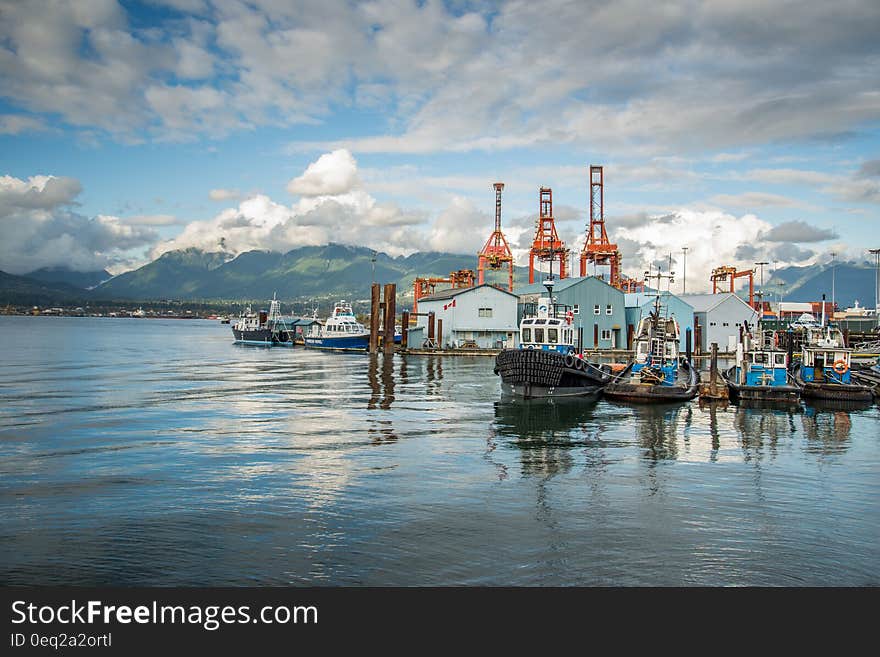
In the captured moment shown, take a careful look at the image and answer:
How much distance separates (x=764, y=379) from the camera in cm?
3622

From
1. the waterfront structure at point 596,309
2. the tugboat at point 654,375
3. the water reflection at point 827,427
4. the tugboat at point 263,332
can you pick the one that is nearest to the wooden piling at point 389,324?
the waterfront structure at point 596,309

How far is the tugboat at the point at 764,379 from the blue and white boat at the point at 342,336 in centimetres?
4773

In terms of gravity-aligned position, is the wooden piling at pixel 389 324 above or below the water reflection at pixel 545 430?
above

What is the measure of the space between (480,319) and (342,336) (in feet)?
56.3

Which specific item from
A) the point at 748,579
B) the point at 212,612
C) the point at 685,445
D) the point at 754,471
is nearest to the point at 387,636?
the point at 212,612

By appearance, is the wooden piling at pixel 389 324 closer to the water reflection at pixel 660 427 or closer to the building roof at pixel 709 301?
the building roof at pixel 709 301

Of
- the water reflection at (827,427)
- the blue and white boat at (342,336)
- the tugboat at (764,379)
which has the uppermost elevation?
the blue and white boat at (342,336)

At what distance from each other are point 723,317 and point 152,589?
7253cm

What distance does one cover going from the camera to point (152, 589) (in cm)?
1015

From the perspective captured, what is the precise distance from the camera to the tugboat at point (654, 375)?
34.5 meters

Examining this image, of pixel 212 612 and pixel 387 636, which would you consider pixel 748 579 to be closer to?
pixel 387 636

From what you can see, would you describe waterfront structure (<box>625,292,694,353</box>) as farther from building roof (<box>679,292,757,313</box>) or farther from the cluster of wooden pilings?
the cluster of wooden pilings

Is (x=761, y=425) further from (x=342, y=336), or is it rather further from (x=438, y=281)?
(x=438, y=281)

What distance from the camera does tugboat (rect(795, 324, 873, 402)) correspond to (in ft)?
119
